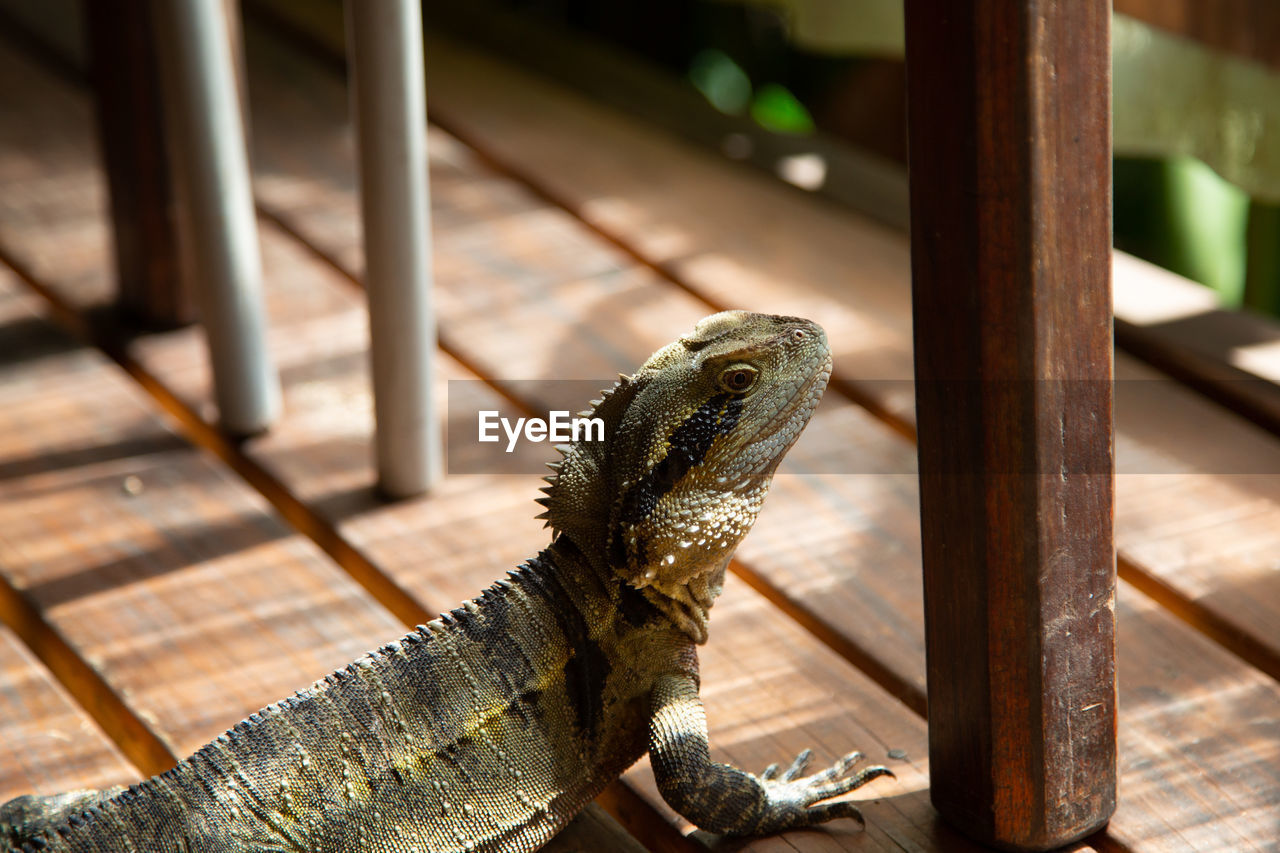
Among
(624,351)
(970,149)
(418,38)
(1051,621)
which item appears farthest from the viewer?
(624,351)

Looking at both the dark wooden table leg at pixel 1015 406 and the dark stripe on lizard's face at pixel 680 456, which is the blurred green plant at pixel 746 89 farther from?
the dark wooden table leg at pixel 1015 406

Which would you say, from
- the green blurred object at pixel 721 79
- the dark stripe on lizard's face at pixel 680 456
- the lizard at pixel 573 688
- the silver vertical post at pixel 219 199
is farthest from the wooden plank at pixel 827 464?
the green blurred object at pixel 721 79

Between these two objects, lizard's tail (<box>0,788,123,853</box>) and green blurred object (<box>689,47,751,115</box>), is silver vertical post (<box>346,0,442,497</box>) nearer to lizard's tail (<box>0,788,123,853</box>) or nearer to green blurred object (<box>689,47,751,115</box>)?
lizard's tail (<box>0,788,123,853</box>)

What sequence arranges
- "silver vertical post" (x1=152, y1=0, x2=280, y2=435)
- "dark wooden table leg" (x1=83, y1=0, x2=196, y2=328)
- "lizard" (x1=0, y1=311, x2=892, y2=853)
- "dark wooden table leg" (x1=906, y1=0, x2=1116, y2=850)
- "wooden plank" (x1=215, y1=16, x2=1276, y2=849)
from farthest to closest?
"dark wooden table leg" (x1=83, y1=0, x2=196, y2=328) < "silver vertical post" (x1=152, y1=0, x2=280, y2=435) < "wooden plank" (x1=215, y1=16, x2=1276, y2=849) < "lizard" (x1=0, y1=311, x2=892, y2=853) < "dark wooden table leg" (x1=906, y1=0, x2=1116, y2=850)

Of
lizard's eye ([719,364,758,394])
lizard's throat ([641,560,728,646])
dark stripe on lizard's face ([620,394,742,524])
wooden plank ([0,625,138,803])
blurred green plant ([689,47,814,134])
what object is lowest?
wooden plank ([0,625,138,803])

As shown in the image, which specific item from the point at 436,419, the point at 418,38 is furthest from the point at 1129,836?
the point at 418,38

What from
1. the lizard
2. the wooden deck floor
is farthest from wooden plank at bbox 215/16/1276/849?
the lizard

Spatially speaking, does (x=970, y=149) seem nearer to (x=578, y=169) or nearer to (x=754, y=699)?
(x=754, y=699)

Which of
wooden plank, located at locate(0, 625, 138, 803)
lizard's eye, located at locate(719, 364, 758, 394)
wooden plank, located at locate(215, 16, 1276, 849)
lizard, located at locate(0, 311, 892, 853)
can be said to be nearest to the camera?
lizard, located at locate(0, 311, 892, 853)
